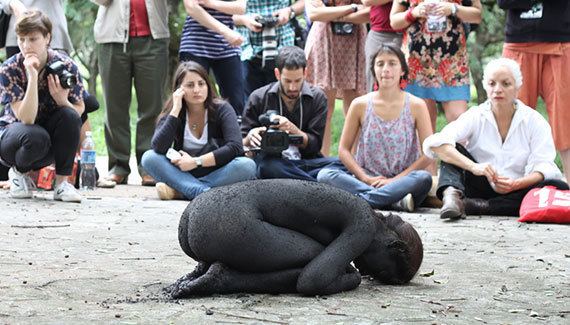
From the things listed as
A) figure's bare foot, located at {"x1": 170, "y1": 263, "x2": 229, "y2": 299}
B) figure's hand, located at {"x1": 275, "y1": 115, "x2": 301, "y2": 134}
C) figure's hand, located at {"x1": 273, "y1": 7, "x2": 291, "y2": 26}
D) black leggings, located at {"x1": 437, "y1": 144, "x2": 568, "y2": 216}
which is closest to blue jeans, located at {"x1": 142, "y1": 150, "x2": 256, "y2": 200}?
figure's hand, located at {"x1": 275, "y1": 115, "x2": 301, "y2": 134}

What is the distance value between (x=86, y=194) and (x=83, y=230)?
1.97 meters

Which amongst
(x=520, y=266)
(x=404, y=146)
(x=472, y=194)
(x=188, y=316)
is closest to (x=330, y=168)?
(x=404, y=146)

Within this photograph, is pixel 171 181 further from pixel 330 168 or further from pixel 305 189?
pixel 305 189

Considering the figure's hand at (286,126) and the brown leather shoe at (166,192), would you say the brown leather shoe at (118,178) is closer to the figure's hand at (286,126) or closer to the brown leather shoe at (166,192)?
the brown leather shoe at (166,192)

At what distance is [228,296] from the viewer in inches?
158

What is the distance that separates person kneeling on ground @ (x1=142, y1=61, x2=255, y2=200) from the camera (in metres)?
7.49

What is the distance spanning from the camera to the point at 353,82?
27.6 ft

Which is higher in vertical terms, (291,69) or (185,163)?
(291,69)

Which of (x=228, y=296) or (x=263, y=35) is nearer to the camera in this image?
(x=228, y=296)

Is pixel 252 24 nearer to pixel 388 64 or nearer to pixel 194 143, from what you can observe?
pixel 194 143

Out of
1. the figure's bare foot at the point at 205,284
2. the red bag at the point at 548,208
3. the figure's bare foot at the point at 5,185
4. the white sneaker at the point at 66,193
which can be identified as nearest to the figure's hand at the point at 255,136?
the white sneaker at the point at 66,193

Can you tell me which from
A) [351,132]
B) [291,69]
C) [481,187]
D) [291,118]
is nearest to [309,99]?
[291,118]

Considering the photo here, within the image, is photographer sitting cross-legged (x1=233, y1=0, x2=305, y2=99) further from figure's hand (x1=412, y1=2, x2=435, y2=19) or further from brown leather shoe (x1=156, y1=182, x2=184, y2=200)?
brown leather shoe (x1=156, y1=182, x2=184, y2=200)

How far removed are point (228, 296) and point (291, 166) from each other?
377 cm
